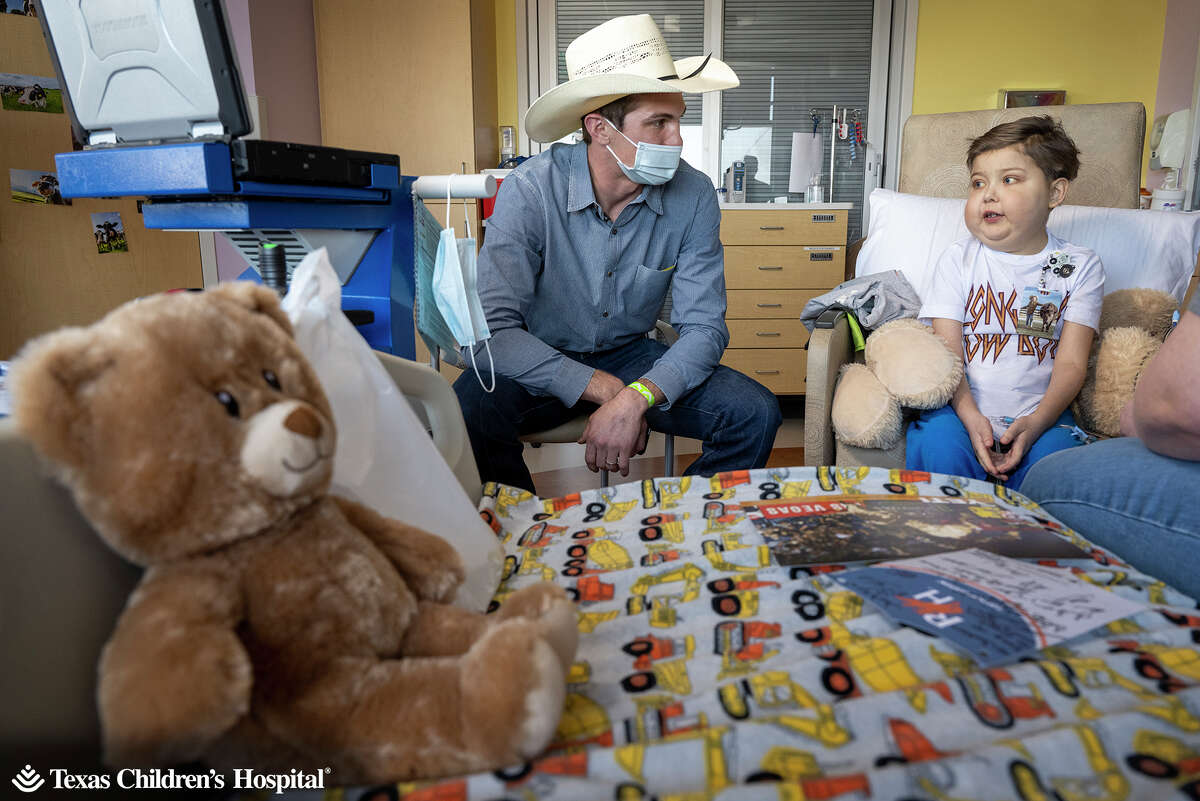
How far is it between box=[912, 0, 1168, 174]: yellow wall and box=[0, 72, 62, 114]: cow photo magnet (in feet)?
11.6

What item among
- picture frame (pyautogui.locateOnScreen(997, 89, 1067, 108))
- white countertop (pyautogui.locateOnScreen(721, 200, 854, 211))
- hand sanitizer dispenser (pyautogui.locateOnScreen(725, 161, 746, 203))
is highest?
picture frame (pyautogui.locateOnScreen(997, 89, 1067, 108))

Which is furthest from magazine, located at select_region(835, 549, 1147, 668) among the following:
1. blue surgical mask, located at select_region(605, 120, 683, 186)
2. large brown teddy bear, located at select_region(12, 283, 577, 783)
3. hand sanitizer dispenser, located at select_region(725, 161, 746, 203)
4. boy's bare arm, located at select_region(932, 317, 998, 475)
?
hand sanitizer dispenser, located at select_region(725, 161, 746, 203)

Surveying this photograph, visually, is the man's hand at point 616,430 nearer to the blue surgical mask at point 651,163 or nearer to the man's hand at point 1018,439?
the blue surgical mask at point 651,163

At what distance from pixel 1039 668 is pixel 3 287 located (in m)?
2.91

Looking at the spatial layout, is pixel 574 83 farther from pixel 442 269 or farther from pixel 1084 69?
pixel 1084 69

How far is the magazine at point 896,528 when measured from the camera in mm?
901

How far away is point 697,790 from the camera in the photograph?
526 mm

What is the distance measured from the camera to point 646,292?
1.75 metres

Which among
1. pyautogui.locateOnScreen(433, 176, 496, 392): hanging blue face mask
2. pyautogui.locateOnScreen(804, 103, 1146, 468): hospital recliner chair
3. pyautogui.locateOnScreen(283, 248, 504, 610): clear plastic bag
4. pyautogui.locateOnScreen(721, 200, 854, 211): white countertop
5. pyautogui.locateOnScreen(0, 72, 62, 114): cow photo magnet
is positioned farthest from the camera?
pyautogui.locateOnScreen(721, 200, 854, 211): white countertop

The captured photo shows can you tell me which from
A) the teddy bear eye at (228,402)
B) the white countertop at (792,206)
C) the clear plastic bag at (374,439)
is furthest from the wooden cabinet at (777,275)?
the teddy bear eye at (228,402)

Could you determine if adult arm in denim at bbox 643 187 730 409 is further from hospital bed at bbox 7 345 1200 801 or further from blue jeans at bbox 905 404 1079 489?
hospital bed at bbox 7 345 1200 801

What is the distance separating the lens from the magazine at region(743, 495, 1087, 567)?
35.5 inches

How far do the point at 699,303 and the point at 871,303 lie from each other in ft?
1.29

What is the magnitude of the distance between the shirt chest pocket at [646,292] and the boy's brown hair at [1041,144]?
71 centimetres
